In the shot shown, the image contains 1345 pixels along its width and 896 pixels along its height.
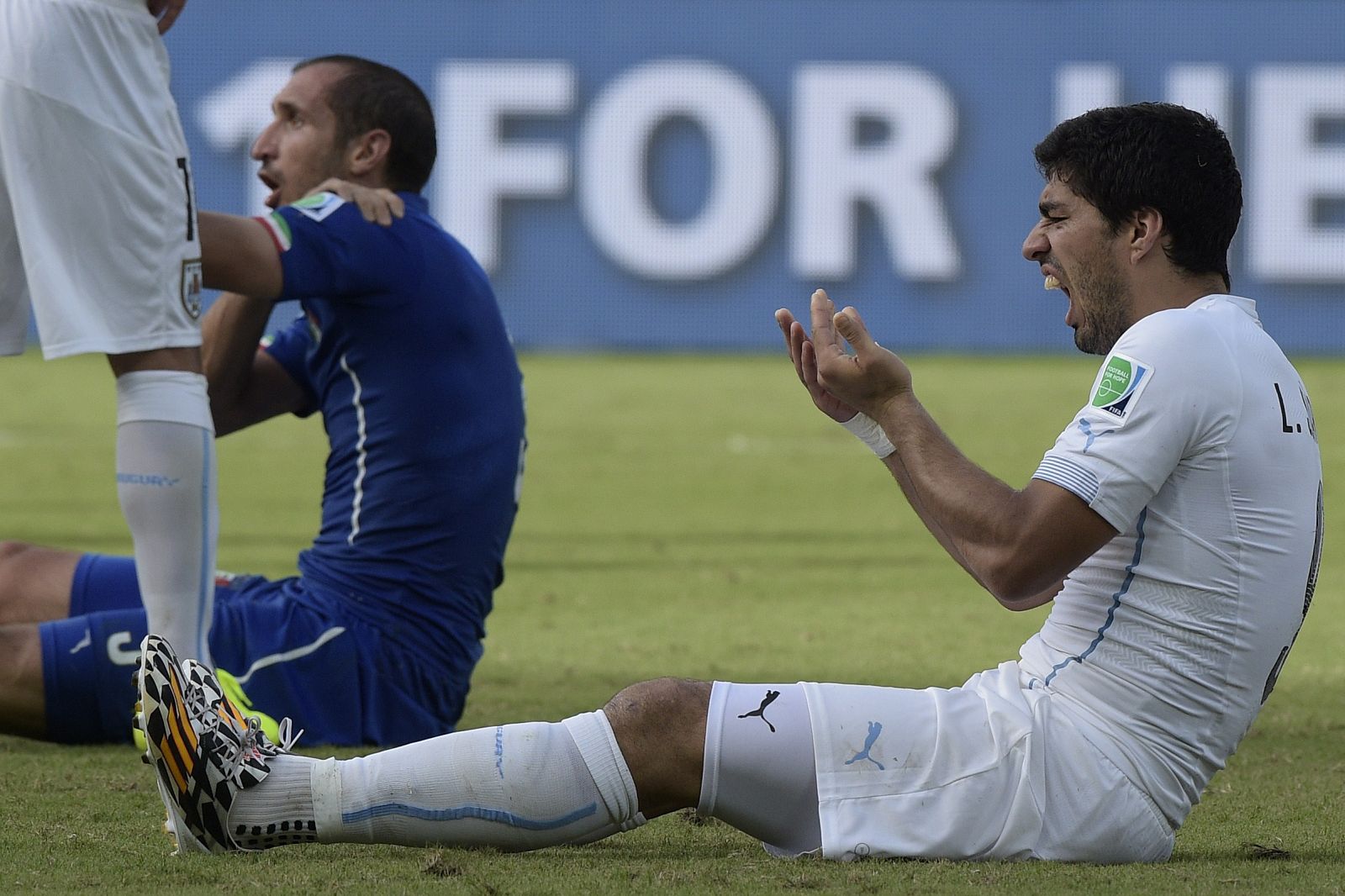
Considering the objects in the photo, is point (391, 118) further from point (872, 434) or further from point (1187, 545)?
point (1187, 545)

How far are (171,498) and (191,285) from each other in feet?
1.21

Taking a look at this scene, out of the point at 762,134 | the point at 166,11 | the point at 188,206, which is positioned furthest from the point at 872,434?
the point at 762,134

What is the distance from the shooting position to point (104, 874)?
2.34 metres

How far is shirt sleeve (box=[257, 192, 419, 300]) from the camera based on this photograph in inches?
128

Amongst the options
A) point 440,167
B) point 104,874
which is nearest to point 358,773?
point 104,874

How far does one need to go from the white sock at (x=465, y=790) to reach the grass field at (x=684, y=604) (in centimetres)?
5

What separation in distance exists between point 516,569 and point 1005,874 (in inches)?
153

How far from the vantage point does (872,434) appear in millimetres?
2463

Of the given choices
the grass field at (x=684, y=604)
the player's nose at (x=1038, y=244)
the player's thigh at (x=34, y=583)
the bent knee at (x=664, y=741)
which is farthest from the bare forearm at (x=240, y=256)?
the player's nose at (x=1038, y=244)

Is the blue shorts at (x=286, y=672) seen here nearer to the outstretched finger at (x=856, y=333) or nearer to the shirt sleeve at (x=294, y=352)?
the shirt sleeve at (x=294, y=352)

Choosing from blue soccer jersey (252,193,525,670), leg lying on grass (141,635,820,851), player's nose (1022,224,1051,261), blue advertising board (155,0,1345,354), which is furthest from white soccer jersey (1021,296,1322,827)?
blue advertising board (155,0,1345,354)

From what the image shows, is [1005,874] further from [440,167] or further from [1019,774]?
[440,167]

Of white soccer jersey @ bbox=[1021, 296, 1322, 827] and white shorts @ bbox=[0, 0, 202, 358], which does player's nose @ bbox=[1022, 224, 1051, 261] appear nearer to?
white soccer jersey @ bbox=[1021, 296, 1322, 827]

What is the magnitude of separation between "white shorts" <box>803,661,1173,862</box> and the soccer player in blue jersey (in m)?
1.20
